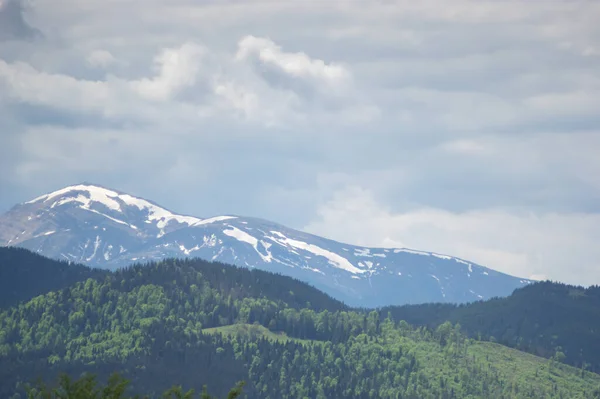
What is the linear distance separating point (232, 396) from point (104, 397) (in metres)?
20.9

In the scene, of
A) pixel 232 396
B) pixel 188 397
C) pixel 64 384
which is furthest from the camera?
pixel 64 384

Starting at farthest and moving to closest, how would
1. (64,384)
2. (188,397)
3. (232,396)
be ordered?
1. (64,384)
2. (188,397)
3. (232,396)

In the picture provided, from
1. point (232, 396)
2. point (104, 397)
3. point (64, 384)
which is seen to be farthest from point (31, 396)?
point (232, 396)

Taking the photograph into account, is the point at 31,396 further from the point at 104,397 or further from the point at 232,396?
the point at 232,396

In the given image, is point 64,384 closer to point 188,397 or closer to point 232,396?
point 188,397

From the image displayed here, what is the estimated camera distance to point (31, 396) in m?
149

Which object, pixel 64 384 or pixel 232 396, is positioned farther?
pixel 64 384

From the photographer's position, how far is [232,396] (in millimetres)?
121375

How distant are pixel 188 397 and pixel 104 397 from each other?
37.9 feet

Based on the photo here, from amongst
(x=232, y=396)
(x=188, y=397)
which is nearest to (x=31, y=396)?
(x=188, y=397)

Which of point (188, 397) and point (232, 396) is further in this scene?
point (188, 397)

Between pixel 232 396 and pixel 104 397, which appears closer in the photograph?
pixel 232 396

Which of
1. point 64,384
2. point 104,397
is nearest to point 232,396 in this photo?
point 104,397

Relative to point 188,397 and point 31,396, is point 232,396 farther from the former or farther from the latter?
point 31,396
